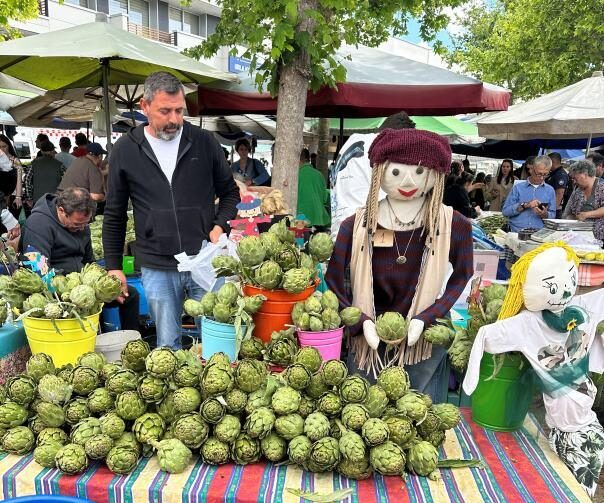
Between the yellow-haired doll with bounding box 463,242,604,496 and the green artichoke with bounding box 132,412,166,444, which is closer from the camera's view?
the green artichoke with bounding box 132,412,166,444

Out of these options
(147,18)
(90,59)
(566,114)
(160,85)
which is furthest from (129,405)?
(147,18)

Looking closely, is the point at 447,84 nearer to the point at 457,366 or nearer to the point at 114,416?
the point at 457,366

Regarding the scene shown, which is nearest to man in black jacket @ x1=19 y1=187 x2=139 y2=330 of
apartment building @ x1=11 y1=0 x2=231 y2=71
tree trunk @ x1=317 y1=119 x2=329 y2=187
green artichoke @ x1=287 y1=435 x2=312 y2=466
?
green artichoke @ x1=287 y1=435 x2=312 y2=466

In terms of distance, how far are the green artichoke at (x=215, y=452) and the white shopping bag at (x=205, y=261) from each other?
1148 millimetres

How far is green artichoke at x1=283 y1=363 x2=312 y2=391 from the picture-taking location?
5.70ft

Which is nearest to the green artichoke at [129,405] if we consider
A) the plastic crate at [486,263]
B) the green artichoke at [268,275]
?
the green artichoke at [268,275]

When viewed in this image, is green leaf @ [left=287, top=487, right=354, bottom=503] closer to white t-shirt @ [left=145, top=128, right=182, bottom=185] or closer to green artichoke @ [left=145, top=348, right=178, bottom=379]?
green artichoke @ [left=145, top=348, right=178, bottom=379]

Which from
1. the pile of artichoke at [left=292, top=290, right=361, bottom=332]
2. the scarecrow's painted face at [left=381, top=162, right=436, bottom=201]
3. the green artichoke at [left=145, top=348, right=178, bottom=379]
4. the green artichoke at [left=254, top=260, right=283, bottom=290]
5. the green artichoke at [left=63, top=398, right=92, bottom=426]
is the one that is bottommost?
the green artichoke at [left=63, top=398, right=92, bottom=426]

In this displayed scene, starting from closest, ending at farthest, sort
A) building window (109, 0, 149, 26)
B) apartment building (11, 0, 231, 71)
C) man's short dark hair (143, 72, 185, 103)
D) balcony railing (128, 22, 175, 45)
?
1. man's short dark hair (143, 72, 185, 103)
2. apartment building (11, 0, 231, 71)
3. building window (109, 0, 149, 26)
4. balcony railing (128, 22, 175, 45)

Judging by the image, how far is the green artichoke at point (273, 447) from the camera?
165 cm

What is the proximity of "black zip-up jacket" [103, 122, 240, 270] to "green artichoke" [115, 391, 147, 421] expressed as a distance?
1322mm

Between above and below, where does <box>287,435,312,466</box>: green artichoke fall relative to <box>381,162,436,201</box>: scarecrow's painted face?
below

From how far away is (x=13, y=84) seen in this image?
18.5 ft

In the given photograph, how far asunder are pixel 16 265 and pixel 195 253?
0.99m
